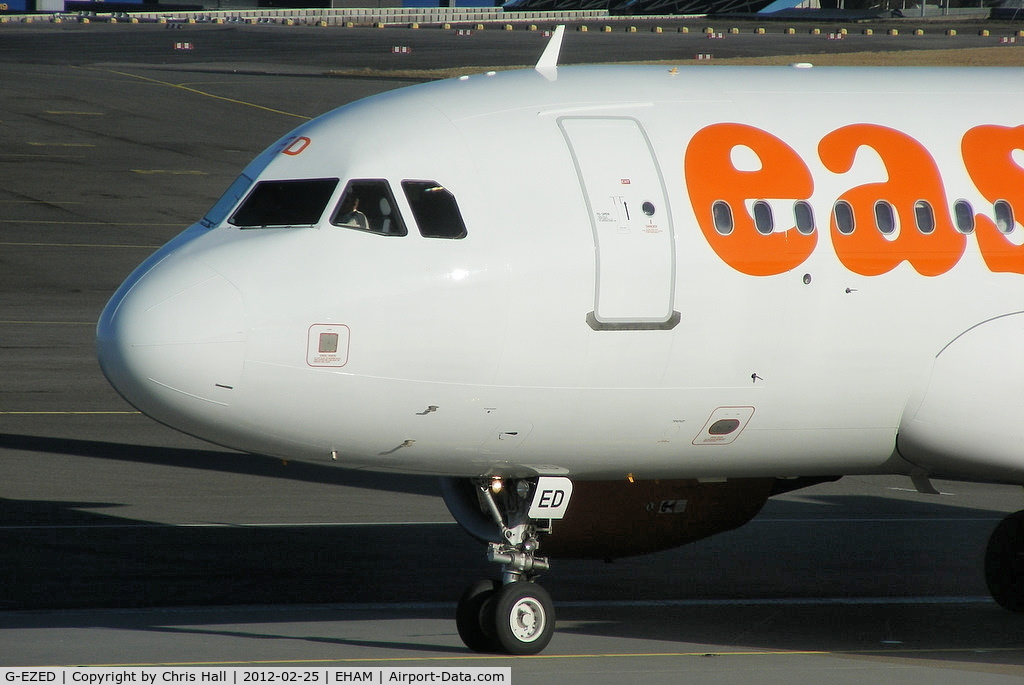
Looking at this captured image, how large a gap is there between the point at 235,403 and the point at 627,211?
347cm

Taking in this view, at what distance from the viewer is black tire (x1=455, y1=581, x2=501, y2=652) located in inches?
485

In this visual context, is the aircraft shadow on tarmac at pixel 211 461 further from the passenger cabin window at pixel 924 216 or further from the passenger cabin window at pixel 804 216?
the passenger cabin window at pixel 924 216

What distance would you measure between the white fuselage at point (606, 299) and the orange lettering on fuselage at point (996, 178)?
8 centimetres

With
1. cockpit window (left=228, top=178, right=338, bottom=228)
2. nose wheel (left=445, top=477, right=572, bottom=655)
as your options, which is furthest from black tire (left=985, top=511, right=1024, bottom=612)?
cockpit window (left=228, top=178, right=338, bottom=228)

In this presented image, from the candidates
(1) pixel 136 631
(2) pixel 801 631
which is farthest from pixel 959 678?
(1) pixel 136 631

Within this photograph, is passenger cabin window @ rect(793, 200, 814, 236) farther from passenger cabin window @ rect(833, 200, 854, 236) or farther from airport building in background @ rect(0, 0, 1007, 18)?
airport building in background @ rect(0, 0, 1007, 18)

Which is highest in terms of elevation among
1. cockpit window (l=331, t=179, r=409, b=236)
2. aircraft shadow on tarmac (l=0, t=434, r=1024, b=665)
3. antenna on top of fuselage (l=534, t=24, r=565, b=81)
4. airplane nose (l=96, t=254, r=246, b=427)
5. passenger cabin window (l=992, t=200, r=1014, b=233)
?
antenna on top of fuselage (l=534, t=24, r=565, b=81)

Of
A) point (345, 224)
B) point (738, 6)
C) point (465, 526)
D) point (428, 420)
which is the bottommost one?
point (465, 526)

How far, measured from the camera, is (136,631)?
13.6 meters

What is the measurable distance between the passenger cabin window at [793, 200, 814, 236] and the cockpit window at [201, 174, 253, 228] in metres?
4.51

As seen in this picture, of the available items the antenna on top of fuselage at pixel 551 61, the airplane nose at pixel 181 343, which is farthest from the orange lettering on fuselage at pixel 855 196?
the airplane nose at pixel 181 343

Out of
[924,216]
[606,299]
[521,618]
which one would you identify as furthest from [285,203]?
[924,216]

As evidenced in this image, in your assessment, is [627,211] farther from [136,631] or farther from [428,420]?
[136,631]

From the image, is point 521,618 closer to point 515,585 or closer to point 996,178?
point 515,585
